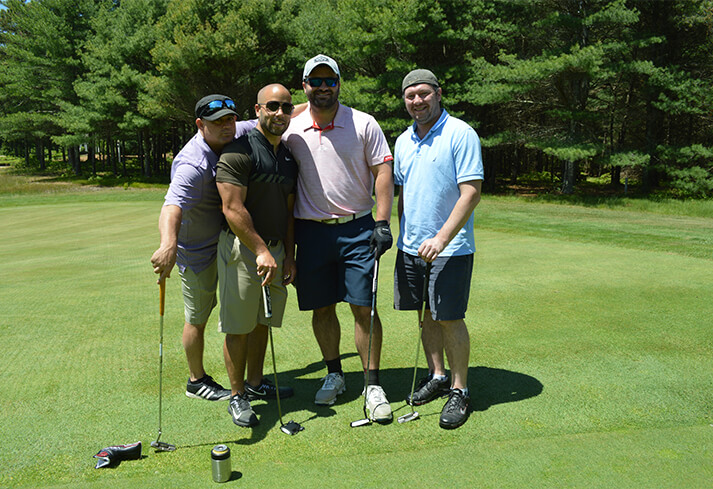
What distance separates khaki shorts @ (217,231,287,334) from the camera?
3537 millimetres

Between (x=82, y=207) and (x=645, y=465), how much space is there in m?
18.5

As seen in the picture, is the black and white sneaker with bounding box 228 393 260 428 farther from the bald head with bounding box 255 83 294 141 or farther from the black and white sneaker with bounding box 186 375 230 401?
the bald head with bounding box 255 83 294 141

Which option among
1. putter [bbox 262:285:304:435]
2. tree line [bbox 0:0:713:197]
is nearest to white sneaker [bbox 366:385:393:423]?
putter [bbox 262:285:304:435]

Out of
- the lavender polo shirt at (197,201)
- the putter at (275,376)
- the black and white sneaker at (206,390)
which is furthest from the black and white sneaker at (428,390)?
the lavender polo shirt at (197,201)

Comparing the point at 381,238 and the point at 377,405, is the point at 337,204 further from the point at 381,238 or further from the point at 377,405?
the point at 377,405

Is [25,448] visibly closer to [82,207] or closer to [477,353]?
[477,353]

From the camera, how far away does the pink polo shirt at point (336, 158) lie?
3623 millimetres

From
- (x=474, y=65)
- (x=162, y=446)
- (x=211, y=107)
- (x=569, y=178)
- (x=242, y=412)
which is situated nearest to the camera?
(x=162, y=446)

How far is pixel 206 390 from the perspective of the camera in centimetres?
373

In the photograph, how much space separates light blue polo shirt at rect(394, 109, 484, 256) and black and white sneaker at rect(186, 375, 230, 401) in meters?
1.54

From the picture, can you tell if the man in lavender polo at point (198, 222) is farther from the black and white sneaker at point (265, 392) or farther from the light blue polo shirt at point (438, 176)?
the light blue polo shirt at point (438, 176)

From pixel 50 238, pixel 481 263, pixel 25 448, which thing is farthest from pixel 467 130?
pixel 50 238

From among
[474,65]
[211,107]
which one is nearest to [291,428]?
[211,107]

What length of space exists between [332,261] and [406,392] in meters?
1.02
